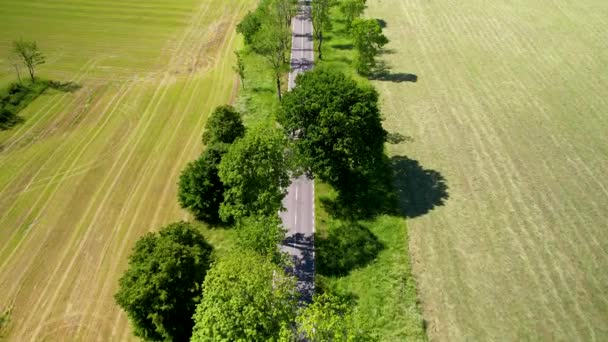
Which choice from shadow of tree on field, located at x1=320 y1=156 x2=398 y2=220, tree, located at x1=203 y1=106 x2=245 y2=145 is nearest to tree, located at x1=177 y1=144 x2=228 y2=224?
tree, located at x1=203 y1=106 x2=245 y2=145

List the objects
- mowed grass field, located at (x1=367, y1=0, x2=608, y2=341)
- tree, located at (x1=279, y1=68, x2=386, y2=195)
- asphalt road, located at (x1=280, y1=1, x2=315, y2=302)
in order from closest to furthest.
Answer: mowed grass field, located at (x1=367, y1=0, x2=608, y2=341), asphalt road, located at (x1=280, y1=1, x2=315, y2=302), tree, located at (x1=279, y1=68, x2=386, y2=195)

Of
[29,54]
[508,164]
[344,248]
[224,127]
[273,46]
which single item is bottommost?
[344,248]

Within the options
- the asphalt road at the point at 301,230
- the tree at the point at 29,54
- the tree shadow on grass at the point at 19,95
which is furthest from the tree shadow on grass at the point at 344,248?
the tree at the point at 29,54

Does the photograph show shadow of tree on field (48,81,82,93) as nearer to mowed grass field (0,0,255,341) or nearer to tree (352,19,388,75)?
mowed grass field (0,0,255,341)

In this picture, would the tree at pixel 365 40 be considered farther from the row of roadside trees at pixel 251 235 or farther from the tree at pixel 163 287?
the tree at pixel 163 287

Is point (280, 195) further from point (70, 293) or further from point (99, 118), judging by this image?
point (99, 118)

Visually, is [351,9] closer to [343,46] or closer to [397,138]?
[343,46]

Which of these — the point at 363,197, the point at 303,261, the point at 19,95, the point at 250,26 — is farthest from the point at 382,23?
the point at 19,95
